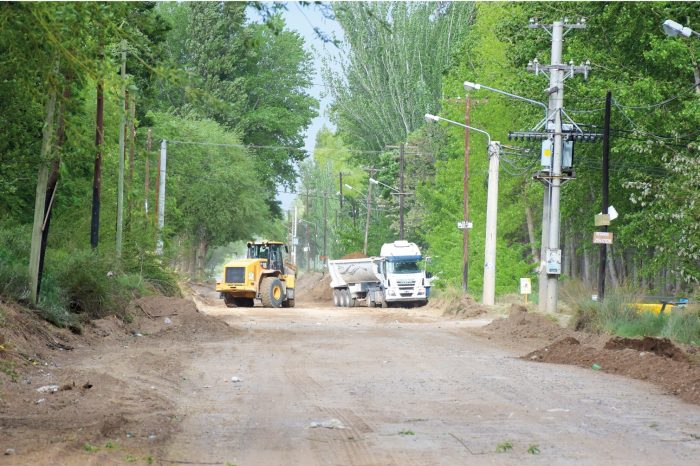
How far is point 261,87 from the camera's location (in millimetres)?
88500

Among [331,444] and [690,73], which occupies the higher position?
[690,73]

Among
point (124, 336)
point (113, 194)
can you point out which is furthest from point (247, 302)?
point (124, 336)

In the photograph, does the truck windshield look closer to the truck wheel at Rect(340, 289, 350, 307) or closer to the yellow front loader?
the truck wheel at Rect(340, 289, 350, 307)

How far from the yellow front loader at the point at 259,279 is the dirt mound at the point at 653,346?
1230 inches

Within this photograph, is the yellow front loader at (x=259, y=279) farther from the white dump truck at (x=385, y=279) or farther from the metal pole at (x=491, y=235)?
the metal pole at (x=491, y=235)

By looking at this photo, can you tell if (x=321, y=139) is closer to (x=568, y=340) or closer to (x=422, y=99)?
(x=422, y=99)

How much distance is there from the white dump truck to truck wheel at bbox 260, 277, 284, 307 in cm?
752

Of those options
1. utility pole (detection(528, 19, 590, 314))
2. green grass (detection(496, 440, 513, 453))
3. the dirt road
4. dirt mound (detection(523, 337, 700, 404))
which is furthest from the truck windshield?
green grass (detection(496, 440, 513, 453))

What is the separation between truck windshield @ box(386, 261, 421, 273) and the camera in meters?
60.5

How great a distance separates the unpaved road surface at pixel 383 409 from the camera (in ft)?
36.1

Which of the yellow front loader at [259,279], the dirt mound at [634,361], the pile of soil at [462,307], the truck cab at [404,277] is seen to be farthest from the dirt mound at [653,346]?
the truck cab at [404,277]

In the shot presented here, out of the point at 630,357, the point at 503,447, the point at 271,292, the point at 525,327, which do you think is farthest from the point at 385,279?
the point at 503,447

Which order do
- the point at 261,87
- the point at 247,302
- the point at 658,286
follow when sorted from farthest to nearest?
the point at 261,87 → the point at 247,302 → the point at 658,286

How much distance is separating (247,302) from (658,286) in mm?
19521
